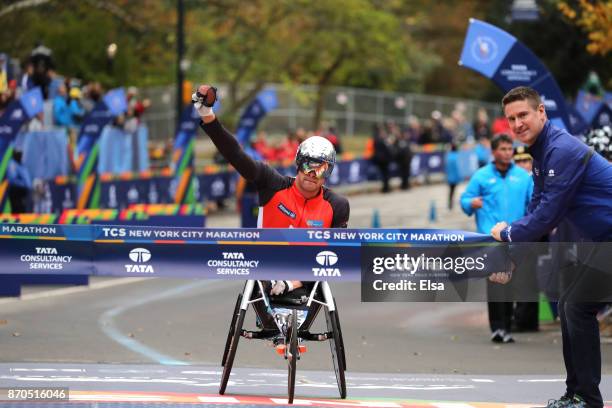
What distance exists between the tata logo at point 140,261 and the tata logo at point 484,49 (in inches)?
263

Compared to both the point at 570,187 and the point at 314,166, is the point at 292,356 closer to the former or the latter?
the point at 314,166

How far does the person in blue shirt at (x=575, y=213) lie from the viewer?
8.70m

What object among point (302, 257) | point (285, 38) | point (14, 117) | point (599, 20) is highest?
point (599, 20)

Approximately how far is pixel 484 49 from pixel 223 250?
6.73m

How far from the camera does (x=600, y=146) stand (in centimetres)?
1404

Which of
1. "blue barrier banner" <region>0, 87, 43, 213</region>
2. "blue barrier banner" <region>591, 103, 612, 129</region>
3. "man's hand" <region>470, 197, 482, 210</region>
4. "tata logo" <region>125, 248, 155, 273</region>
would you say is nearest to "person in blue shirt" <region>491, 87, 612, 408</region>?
"tata logo" <region>125, 248, 155, 273</region>

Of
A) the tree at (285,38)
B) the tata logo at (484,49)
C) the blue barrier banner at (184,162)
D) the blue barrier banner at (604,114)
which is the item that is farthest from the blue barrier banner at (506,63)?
the tree at (285,38)

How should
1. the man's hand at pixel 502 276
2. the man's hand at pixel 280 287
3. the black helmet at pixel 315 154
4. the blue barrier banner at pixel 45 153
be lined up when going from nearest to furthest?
the man's hand at pixel 502 276 < the black helmet at pixel 315 154 < the man's hand at pixel 280 287 < the blue barrier banner at pixel 45 153

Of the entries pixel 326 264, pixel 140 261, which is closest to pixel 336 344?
pixel 326 264

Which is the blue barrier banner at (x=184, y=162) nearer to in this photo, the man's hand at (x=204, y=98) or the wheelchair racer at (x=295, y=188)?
the wheelchair racer at (x=295, y=188)

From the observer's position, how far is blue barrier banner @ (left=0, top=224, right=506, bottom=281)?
9492 millimetres

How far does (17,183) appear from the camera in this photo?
22.0 meters

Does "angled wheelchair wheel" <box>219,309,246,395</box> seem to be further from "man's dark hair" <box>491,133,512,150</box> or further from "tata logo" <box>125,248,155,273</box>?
"man's dark hair" <box>491,133,512,150</box>

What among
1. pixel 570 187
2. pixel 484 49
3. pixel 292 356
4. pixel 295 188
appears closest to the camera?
pixel 570 187
